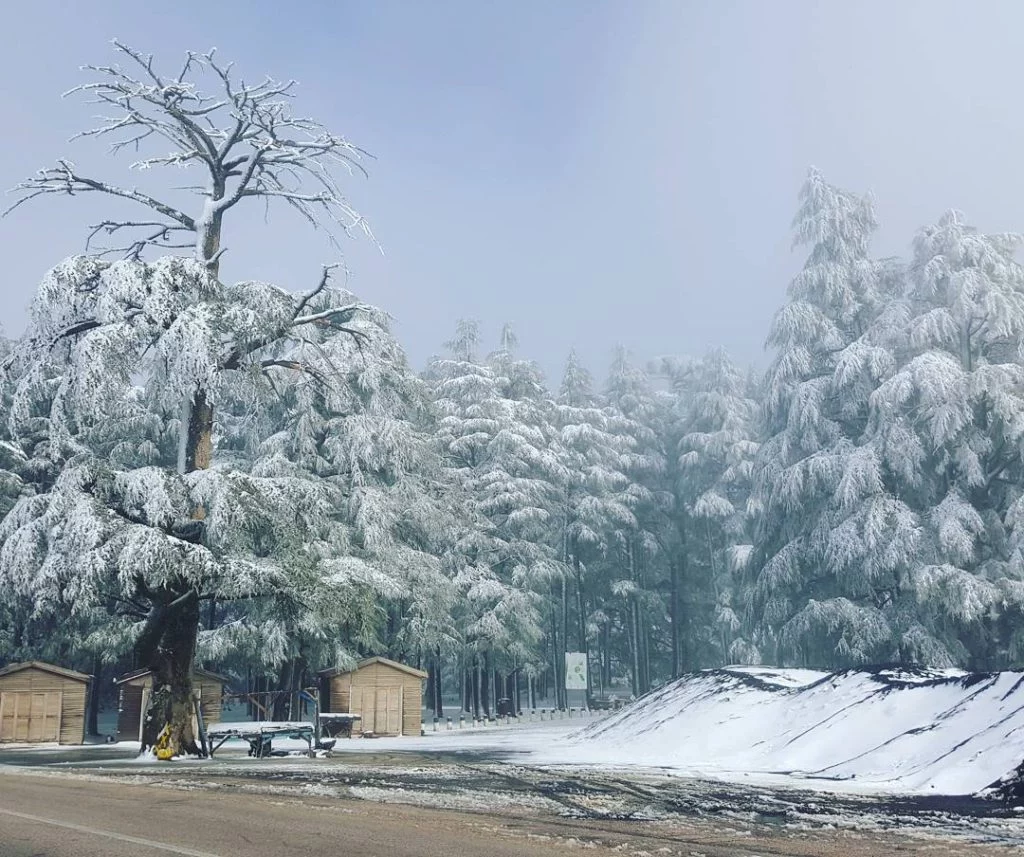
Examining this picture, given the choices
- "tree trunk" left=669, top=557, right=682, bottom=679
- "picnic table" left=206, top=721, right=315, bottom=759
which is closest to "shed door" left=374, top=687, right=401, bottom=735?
"picnic table" left=206, top=721, right=315, bottom=759

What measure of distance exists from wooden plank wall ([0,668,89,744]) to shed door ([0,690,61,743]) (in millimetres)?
115

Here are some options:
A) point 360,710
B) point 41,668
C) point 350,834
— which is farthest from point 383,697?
point 350,834

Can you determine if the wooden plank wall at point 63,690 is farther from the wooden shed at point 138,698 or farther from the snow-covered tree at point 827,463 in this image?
the snow-covered tree at point 827,463

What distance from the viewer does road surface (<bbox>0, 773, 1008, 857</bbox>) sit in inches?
289

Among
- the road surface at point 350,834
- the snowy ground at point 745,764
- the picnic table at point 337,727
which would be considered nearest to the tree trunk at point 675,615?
the picnic table at point 337,727

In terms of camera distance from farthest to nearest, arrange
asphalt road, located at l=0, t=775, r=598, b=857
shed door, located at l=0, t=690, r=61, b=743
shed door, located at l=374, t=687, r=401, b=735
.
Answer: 1. shed door, located at l=374, t=687, r=401, b=735
2. shed door, located at l=0, t=690, r=61, b=743
3. asphalt road, located at l=0, t=775, r=598, b=857

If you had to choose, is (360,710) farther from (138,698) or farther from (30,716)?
(30,716)

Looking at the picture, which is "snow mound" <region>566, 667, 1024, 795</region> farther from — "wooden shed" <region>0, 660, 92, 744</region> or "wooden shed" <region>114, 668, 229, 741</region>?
"wooden shed" <region>0, 660, 92, 744</region>

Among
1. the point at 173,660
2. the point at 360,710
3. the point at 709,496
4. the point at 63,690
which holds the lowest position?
the point at 360,710

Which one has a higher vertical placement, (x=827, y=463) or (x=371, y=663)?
(x=827, y=463)

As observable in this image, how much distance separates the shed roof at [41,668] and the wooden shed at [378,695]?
7418 mm

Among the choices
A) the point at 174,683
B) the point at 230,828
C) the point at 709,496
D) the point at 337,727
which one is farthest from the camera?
the point at 709,496

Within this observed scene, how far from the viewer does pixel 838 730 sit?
54.6ft

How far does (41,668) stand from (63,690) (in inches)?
39.2
